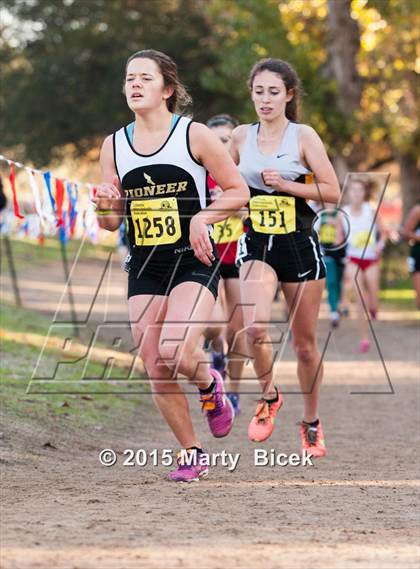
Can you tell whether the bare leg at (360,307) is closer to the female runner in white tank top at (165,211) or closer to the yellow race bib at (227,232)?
the yellow race bib at (227,232)

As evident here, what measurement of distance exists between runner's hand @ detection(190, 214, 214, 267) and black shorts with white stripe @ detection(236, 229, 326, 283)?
1288mm

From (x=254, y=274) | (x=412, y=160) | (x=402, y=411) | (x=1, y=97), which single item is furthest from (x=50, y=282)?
(x=254, y=274)

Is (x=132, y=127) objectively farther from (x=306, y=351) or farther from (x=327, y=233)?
(x=327, y=233)

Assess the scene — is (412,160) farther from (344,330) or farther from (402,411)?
(402,411)

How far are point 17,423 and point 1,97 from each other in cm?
3580

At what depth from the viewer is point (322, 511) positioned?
612cm

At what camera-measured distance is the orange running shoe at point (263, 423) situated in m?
7.97

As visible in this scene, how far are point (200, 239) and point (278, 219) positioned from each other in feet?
4.57

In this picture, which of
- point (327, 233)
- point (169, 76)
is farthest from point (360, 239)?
point (169, 76)

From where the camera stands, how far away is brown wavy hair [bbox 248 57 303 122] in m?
8.08

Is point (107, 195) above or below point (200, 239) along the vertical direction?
above

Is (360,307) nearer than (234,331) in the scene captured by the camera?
No

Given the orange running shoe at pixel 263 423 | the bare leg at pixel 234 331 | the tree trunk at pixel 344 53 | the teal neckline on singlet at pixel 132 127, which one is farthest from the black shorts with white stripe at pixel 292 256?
the tree trunk at pixel 344 53

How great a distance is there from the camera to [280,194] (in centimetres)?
791
